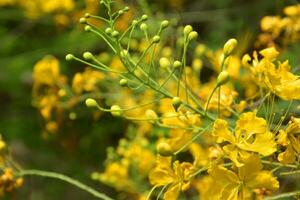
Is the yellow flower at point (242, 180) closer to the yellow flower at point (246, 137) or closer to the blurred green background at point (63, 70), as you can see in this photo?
the yellow flower at point (246, 137)

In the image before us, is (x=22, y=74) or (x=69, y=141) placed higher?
(x=22, y=74)

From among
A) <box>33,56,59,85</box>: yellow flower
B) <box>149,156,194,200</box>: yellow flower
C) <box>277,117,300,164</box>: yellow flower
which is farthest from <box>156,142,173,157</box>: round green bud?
<box>33,56,59,85</box>: yellow flower

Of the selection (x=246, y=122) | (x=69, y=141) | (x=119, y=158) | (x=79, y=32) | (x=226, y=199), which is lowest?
(x=226, y=199)

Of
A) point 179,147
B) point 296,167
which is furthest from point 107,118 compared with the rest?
point 296,167

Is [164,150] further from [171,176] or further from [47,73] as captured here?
[47,73]

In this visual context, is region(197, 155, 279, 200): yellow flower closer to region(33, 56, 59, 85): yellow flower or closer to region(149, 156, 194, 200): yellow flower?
region(149, 156, 194, 200): yellow flower

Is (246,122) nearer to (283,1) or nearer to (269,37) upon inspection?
(269,37)

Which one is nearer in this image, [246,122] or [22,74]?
Result: [246,122]
